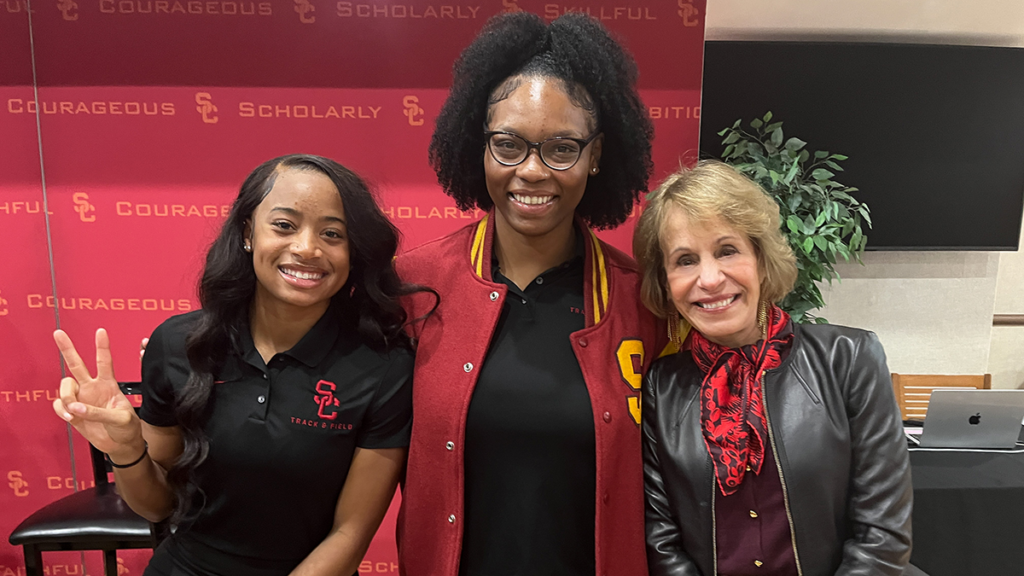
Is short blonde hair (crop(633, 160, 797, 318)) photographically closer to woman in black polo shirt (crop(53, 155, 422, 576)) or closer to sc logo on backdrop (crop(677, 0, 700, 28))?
woman in black polo shirt (crop(53, 155, 422, 576))

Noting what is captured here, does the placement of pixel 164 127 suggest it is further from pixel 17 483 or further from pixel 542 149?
pixel 542 149

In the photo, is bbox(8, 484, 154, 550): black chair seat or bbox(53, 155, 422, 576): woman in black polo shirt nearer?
bbox(53, 155, 422, 576): woman in black polo shirt

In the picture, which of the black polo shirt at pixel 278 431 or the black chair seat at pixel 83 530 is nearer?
the black polo shirt at pixel 278 431

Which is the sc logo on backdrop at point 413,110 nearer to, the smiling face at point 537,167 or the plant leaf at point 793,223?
the smiling face at point 537,167

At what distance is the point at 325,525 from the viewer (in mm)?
1426

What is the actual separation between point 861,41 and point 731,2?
0.85m

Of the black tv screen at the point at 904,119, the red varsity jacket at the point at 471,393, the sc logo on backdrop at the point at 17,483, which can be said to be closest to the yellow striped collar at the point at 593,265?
the red varsity jacket at the point at 471,393

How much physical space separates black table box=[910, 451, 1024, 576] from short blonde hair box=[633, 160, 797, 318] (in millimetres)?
1572

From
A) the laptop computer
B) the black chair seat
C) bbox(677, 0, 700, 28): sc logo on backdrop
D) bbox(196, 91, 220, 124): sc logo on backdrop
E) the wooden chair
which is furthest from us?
the wooden chair

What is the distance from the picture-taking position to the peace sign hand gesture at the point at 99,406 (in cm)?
124

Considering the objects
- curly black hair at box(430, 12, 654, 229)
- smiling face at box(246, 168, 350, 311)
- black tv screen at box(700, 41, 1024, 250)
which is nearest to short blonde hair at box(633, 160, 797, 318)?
curly black hair at box(430, 12, 654, 229)

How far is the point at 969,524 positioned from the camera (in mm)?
2289

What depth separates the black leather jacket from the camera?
1.27m

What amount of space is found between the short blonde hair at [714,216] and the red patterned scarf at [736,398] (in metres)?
0.11
